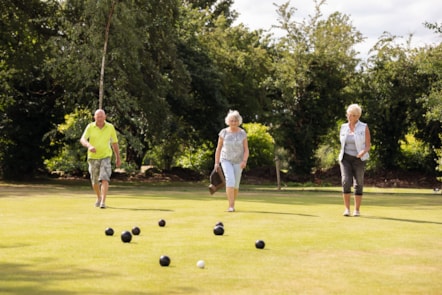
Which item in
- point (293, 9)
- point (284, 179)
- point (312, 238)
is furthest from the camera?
point (293, 9)

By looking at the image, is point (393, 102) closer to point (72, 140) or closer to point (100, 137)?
point (72, 140)

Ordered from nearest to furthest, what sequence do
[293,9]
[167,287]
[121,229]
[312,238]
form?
[167,287], [312,238], [121,229], [293,9]

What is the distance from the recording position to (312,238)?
32.1 ft

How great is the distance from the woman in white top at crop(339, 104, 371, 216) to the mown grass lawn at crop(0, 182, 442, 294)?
0.61 meters

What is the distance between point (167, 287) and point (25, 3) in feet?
87.2

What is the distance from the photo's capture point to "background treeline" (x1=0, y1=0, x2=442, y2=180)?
28.7 meters

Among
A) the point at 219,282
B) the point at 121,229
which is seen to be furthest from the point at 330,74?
the point at 219,282

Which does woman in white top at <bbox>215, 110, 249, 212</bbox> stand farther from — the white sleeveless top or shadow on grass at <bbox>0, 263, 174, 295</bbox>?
shadow on grass at <bbox>0, 263, 174, 295</bbox>

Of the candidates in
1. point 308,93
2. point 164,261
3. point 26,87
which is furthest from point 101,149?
point 308,93

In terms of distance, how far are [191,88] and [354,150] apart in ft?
71.1

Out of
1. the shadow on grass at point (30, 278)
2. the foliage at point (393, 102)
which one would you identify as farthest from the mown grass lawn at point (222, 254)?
the foliage at point (393, 102)

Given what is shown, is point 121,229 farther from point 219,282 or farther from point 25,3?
point 25,3

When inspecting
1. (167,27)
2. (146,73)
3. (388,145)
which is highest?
(167,27)

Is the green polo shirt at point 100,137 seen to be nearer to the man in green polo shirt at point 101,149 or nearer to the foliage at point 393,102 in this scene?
the man in green polo shirt at point 101,149
